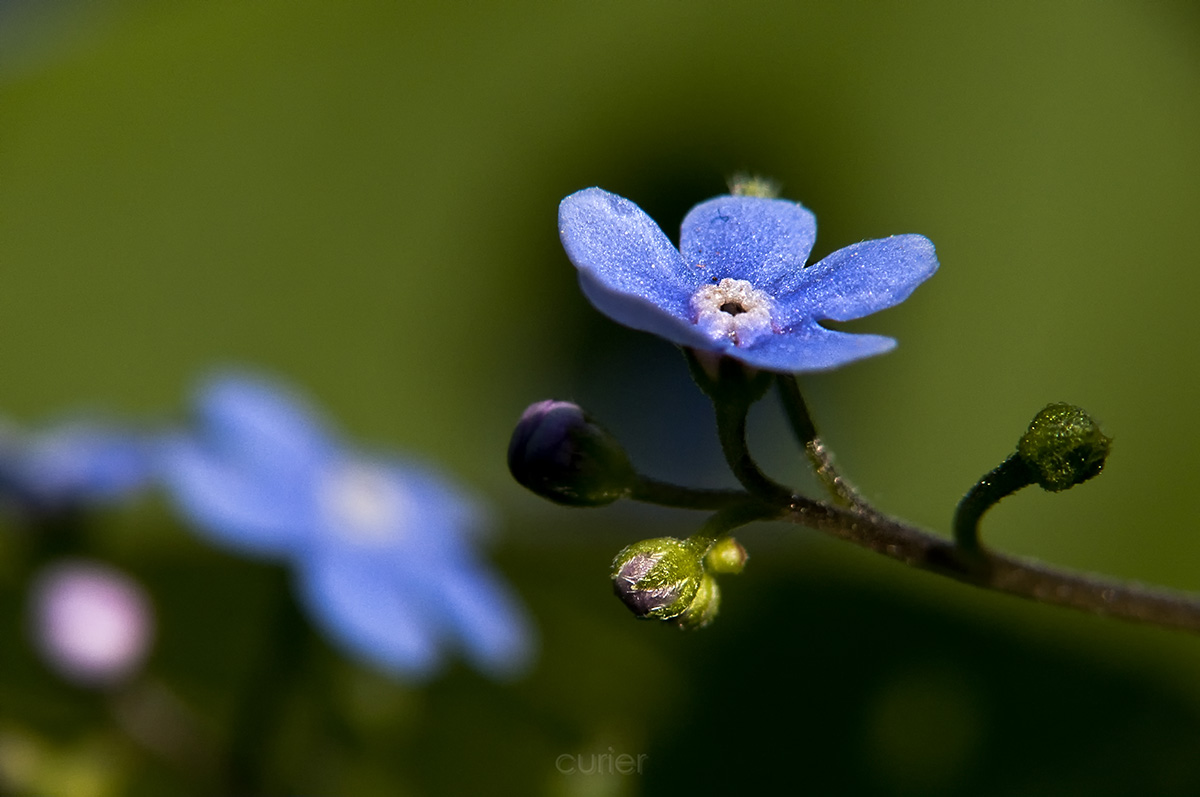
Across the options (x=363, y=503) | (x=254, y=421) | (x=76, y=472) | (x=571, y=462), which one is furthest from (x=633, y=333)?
(x=571, y=462)

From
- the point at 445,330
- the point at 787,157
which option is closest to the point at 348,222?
the point at 445,330

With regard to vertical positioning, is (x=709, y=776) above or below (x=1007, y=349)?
below

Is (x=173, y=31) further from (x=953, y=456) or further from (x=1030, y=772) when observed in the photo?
(x=1030, y=772)

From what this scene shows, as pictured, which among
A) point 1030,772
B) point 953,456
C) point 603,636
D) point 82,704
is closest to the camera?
point 82,704

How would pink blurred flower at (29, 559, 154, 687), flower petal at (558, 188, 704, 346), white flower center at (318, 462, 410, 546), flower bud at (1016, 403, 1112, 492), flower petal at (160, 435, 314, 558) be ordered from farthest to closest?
white flower center at (318, 462, 410, 546) < pink blurred flower at (29, 559, 154, 687) < flower petal at (160, 435, 314, 558) < flower bud at (1016, 403, 1112, 492) < flower petal at (558, 188, 704, 346)

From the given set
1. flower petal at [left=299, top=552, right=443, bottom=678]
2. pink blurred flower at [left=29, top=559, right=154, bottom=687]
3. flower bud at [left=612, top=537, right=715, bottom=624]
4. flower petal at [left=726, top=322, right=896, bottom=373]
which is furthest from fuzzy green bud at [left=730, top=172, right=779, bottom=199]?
pink blurred flower at [left=29, top=559, right=154, bottom=687]

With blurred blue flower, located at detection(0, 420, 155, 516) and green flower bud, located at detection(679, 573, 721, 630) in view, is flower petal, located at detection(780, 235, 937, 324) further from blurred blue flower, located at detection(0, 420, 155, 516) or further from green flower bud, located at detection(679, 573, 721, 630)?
blurred blue flower, located at detection(0, 420, 155, 516)
